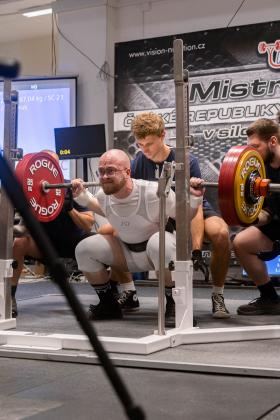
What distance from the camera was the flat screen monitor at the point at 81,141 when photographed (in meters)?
6.17

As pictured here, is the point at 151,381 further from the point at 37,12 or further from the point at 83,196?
the point at 37,12

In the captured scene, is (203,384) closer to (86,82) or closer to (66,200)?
(66,200)

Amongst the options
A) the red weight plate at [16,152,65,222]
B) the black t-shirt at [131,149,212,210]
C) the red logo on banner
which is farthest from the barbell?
the red logo on banner

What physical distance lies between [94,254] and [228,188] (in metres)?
0.86

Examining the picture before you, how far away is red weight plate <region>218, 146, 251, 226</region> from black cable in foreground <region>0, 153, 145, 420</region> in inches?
86.4

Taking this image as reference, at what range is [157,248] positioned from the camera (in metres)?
3.13

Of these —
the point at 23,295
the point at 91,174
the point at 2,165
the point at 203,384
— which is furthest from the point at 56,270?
the point at 91,174

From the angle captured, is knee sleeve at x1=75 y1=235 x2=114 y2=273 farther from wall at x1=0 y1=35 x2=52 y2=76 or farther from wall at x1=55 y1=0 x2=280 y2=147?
wall at x1=0 y1=35 x2=52 y2=76

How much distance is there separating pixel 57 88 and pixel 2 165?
6678 millimetres

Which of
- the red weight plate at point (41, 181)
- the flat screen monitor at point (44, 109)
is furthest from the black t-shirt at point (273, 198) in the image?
the flat screen monitor at point (44, 109)

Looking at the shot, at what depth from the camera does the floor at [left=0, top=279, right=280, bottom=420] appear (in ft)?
6.06

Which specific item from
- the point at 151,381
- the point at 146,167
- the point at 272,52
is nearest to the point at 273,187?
the point at 146,167

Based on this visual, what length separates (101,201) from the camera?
10.9 feet

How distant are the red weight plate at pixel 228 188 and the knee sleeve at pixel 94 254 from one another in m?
0.73
